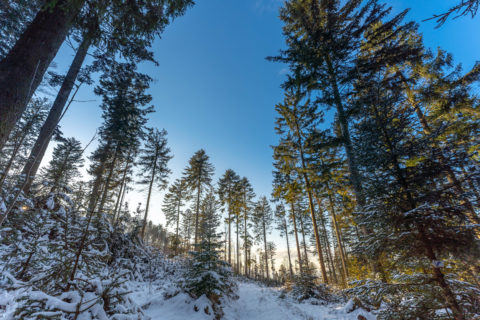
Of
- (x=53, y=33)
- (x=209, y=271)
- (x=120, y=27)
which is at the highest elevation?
(x=120, y=27)

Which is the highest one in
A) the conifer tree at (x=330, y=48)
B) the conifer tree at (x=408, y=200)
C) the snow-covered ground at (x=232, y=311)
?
the conifer tree at (x=330, y=48)

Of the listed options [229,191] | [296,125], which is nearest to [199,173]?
[229,191]

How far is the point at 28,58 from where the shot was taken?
2.58 m

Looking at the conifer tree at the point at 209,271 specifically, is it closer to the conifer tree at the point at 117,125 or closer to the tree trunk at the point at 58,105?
the tree trunk at the point at 58,105

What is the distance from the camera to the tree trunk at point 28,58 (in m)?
2.32

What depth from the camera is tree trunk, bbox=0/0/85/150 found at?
7.61ft

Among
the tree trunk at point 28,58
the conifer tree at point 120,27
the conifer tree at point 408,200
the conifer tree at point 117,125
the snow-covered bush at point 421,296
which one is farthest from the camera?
the conifer tree at point 117,125

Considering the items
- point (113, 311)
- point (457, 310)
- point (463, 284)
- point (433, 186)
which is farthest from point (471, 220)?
point (113, 311)

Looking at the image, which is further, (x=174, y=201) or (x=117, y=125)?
(x=174, y=201)

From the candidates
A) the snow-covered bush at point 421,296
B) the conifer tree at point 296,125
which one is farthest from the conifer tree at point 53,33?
the conifer tree at point 296,125

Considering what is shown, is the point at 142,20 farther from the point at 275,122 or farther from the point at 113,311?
the point at 275,122

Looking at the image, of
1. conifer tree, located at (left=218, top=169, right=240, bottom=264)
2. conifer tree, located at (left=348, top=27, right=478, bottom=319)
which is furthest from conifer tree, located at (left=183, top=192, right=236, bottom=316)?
conifer tree, located at (left=218, top=169, right=240, bottom=264)

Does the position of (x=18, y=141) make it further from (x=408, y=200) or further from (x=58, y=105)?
(x=58, y=105)

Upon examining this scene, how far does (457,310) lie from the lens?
248cm
